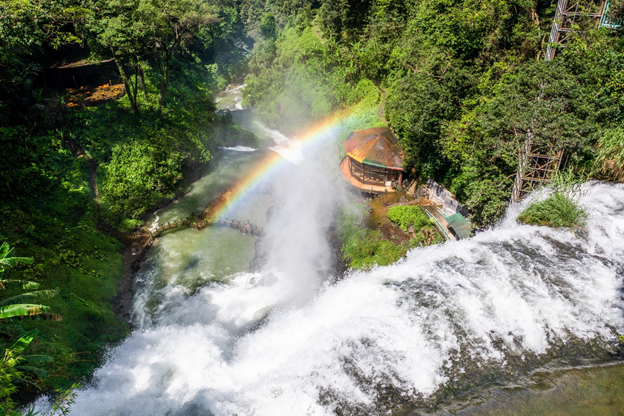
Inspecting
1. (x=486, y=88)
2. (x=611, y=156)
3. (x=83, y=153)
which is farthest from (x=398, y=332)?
(x=83, y=153)

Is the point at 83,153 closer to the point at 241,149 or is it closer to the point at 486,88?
the point at 241,149

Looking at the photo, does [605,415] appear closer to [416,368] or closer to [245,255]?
[416,368]

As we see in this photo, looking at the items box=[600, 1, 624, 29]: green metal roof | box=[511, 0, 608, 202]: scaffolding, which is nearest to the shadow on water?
box=[511, 0, 608, 202]: scaffolding

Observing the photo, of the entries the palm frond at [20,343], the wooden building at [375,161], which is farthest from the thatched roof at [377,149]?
the palm frond at [20,343]

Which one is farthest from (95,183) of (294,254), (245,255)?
(294,254)

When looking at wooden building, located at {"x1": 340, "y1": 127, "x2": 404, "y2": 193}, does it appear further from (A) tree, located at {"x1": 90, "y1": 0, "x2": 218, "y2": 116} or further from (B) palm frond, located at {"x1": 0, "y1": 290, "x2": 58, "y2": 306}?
(B) palm frond, located at {"x1": 0, "y1": 290, "x2": 58, "y2": 306}

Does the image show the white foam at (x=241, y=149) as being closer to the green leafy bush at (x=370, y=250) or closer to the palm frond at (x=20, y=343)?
the green leafy bush at (x=370, y=250)
